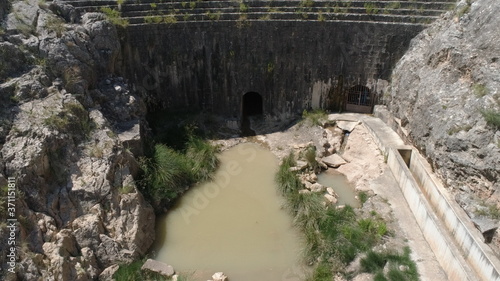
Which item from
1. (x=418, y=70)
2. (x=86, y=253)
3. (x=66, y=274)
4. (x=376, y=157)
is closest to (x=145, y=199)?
(x=86, y=253)

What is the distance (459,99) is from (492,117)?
1.50 metres

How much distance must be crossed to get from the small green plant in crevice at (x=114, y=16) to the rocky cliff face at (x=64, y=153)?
1118 millimetres

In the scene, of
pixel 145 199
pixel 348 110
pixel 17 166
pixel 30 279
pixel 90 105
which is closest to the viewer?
pixel 30 279

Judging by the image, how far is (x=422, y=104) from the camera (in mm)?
11391

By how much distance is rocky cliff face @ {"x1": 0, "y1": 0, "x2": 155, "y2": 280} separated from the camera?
815 cm

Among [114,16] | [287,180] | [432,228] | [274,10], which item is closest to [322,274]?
[432,228]

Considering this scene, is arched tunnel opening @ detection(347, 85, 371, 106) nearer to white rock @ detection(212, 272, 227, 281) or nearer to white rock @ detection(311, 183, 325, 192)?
white rock @ detection(311, 183, 325, 192)

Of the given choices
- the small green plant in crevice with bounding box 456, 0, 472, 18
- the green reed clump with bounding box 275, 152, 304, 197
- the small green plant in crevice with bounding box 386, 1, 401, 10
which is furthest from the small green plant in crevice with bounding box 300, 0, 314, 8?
the green reed clump with bounding box 275, 152, 304, 197

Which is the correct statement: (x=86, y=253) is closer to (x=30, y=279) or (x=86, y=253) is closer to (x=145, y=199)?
(x=30, y=279)

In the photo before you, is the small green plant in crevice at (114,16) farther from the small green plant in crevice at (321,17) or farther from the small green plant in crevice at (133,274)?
the small green plant in crevice at (133,274)

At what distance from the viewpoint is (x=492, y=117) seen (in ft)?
28.8

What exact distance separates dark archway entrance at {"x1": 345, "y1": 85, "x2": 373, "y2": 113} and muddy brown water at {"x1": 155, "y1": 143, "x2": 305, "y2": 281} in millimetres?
4417

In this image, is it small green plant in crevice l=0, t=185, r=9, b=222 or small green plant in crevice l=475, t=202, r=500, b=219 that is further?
small green plant in crevice l=475, t=202, r=500, b=219

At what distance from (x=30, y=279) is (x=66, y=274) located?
2.05 feet
